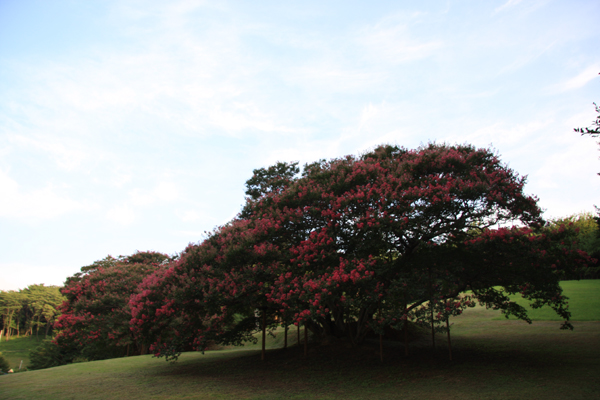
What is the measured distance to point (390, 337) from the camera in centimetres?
1788

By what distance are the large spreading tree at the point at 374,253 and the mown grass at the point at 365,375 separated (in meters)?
1.67

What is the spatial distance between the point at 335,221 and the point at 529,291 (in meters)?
6.85

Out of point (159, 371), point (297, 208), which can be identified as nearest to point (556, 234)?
point (297, 208)

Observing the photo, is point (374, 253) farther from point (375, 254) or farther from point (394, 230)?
point (394, 230)

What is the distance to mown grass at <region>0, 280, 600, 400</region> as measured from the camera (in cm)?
915

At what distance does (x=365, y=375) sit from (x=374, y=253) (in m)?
3.96

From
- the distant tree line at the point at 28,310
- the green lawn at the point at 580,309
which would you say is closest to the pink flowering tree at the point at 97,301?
the green lawn at the point at 580,309

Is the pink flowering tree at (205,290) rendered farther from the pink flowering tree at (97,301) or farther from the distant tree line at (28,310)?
the distant tree line at (28,310)

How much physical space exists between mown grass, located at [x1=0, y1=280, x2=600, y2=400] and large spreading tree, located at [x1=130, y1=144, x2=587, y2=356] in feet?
5.48

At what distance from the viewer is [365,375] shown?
37.2 ft

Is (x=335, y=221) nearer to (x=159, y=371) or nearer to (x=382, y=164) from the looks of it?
(x=382, y=164)

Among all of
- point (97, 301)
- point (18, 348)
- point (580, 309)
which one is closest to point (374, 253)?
point (97, 301)

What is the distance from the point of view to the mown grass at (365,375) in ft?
30.0

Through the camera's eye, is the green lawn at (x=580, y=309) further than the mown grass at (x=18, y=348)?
No
